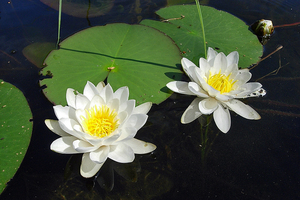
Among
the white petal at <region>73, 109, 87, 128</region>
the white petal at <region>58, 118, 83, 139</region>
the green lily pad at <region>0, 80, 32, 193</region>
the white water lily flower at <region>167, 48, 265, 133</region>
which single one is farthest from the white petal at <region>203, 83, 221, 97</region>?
the green lily pad at <region>0, 80, 32, 193</region>

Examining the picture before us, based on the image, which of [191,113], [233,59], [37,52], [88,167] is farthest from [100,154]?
[37,52]

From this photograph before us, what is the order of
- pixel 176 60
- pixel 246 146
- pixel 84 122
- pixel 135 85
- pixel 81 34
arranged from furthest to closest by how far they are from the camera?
pixel 81 34
pixel 176 60
pixel 135 85
pixel 246 146
pixel 84 122

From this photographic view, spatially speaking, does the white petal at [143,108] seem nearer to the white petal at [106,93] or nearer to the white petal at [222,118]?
the white petal at [106,93]

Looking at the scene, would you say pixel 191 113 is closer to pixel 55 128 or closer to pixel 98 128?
pixel 98 128

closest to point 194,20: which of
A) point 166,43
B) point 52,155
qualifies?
point 166,43

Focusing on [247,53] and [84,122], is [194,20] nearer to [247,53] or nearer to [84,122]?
[247,53]

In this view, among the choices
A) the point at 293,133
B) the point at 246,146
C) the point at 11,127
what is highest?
the point at 293,133

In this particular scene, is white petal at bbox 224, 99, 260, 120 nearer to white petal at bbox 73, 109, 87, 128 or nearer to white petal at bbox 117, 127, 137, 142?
white petal at bbox 117, 127, 137, 142
